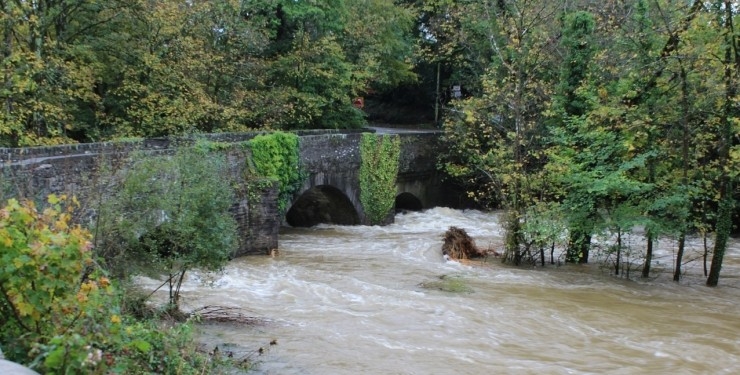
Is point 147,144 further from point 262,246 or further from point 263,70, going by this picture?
point 263,70

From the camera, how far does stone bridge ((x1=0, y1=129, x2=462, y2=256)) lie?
32.3 ft

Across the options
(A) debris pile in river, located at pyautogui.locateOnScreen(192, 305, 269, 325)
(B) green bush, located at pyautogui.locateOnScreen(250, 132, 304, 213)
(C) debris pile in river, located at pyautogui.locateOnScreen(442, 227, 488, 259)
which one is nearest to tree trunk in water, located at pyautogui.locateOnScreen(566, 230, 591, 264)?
(C) debris pile in river, located at pyautogui.locateOnScreen(442, 227, 488, 259)

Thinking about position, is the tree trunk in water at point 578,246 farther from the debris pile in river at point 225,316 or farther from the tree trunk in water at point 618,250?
the debris pile in river at point 225,316

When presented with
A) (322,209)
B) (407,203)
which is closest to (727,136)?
(322,209)

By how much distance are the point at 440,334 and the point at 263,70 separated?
15.6 meters

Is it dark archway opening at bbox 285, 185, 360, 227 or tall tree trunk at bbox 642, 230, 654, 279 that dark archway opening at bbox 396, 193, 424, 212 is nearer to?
dark archway opening at bbox 285, 185, 360, 227

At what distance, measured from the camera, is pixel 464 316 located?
11.2 meters

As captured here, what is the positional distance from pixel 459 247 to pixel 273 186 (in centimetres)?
484

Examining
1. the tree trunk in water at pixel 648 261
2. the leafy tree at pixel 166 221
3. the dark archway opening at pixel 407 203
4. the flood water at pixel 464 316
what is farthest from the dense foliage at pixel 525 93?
the leafy tree at pixel 166 221

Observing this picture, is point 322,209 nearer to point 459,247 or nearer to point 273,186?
point 273,186

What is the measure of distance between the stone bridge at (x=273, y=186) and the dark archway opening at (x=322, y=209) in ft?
0.11

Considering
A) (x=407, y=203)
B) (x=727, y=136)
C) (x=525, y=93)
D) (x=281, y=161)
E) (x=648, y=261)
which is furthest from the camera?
(x=407, y=203)

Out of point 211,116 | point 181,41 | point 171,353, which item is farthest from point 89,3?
point 171,353

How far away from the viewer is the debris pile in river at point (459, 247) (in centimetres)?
1709
